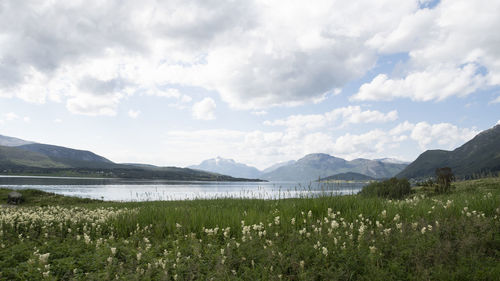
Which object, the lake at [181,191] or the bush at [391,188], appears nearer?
the lake at [181,191]

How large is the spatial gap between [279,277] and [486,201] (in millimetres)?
8030

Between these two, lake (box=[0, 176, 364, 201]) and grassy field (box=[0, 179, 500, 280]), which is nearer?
grassy field (box=[0, 179, 500, 280])

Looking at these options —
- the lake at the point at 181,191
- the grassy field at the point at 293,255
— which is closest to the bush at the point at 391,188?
the lake at the point at 181,191

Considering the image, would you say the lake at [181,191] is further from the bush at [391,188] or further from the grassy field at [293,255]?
the grassy field at [293,255]

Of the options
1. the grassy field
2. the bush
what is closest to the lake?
the bush

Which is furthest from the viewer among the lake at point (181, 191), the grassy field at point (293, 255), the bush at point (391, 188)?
the bush at point (391, 188)

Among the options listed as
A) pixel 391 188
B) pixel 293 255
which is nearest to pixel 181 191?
pixel 391 188

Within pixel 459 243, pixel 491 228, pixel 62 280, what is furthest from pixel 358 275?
pixel 62 280

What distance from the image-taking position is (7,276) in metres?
5.86

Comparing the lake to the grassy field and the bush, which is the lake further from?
the grassy field

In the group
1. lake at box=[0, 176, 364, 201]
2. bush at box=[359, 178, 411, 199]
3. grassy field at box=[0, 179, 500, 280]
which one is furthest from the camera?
bush at box=[359, 178, 411, 199]

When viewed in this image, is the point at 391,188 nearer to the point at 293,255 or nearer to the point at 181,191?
the point at 293,255

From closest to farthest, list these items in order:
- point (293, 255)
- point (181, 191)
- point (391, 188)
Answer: point (293, 255), point (391, 188), point (181, 191)

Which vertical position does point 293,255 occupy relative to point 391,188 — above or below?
below
